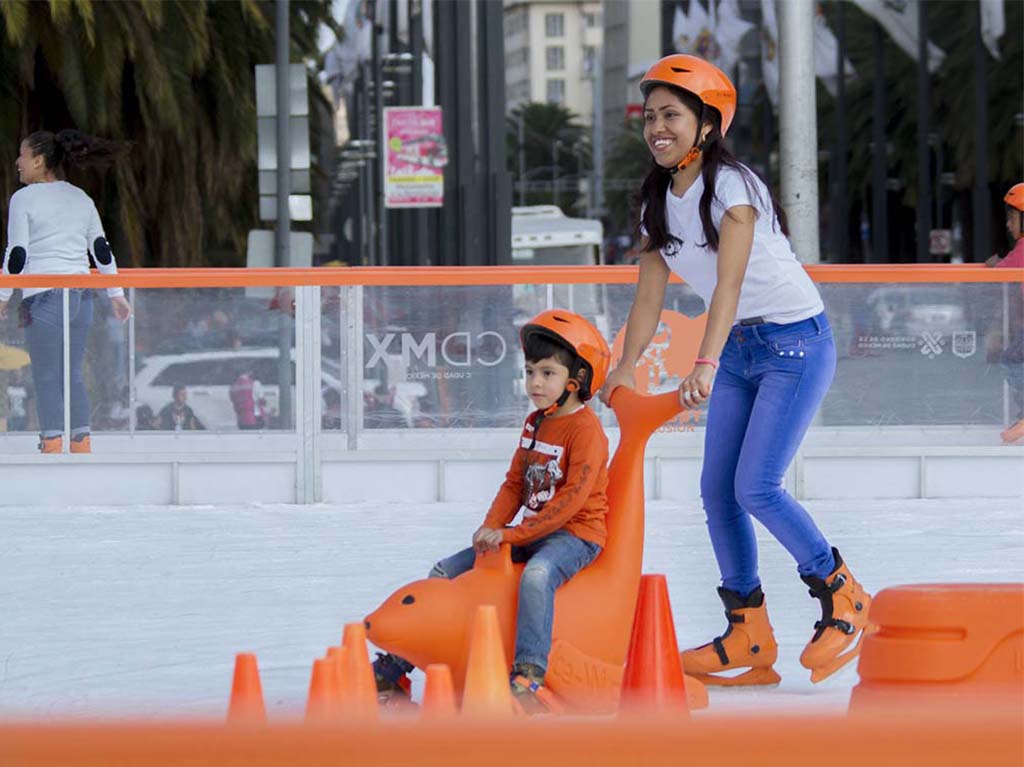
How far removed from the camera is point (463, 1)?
20.0 metres

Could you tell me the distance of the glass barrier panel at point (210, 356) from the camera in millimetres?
9438

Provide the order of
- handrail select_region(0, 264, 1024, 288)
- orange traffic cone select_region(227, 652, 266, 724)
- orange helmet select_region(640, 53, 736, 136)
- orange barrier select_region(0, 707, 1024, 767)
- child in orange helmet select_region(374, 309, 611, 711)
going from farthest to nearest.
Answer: handrail select_region(0, 264, 1024, 288), orange helmet select_region(640, 53, 736, 136), child in orange helmet select_region(374, 309, 611, 711), orange traffic cone select_region(227, 652, 266, 724), orange barrier select_region(0, 707, 1024, 767)

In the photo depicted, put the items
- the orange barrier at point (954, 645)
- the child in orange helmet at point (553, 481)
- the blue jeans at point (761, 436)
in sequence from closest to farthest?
the orange barrier at point (954, 645)
the child in orange helmet at point (553, 481)
the blue jeans at point (761, 436)

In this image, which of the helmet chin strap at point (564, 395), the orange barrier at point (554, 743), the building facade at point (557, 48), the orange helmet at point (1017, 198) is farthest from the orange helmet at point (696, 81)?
the building facade at point (557, 48)

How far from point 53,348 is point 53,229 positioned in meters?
0.73

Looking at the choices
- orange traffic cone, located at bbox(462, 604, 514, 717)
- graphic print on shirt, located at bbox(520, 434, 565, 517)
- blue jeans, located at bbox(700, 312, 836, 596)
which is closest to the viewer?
orange traffic cone, located at bbox(462, 604, 514, 717)

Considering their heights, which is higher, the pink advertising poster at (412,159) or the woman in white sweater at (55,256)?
the pink advertising poster at (412,159)

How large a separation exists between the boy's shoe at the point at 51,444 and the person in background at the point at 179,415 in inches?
19.4

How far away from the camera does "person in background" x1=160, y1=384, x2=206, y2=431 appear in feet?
31.1

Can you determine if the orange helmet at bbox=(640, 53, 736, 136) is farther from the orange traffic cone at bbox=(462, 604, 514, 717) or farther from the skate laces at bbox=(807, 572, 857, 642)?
the orange traffic cone at bbox=(462, 604, 514, 717)

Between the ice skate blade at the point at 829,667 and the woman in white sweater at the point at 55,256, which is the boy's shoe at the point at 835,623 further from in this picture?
the woman in white sweater at the point at 55,256

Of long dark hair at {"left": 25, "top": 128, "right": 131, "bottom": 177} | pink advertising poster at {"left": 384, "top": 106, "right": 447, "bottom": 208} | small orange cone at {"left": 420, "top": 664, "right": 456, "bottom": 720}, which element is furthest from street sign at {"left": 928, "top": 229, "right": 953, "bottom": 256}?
small orange cone at {"left": 420, "top": 664, "right": 456, "bottom": 720}

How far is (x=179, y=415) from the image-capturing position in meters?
9.52

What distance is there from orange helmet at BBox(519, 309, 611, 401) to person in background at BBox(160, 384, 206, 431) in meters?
5.35
